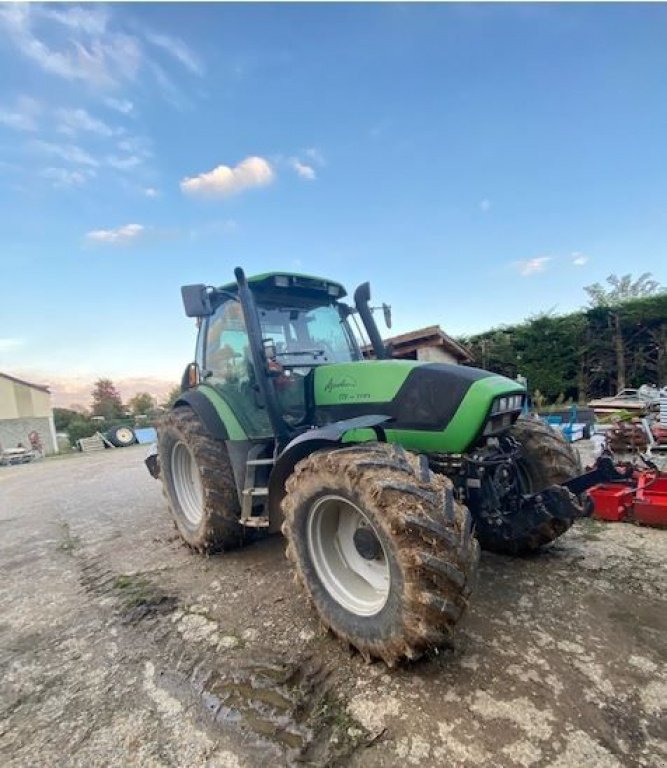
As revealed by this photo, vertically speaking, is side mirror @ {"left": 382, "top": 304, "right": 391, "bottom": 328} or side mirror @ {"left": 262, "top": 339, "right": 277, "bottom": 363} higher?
side mirror @ {"left": 382, "top": 304, "right": 391, "bottom": 328}

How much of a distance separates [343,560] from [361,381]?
45.4 inches

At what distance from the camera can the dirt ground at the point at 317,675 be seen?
6.02 feet

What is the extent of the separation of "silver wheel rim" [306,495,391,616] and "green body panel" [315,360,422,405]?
2.58 ft

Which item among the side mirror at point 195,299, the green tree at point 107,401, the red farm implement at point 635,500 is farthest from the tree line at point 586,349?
the green tree at point 107,401

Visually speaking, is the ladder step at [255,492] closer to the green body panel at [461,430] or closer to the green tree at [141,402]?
the green body panel at [461,430]

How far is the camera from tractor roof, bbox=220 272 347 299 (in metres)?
3.88

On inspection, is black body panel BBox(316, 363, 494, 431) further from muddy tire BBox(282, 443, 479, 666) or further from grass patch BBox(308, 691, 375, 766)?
grass patch BBox(308, 691, 375, 766)

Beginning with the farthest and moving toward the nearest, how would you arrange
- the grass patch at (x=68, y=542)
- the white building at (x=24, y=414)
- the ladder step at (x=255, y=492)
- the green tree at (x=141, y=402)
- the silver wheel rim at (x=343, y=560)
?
the green tree at (x=141, y=402), the white building at (x=24, y=414), the grass patch at (x=68, y=542), the ladder step at (x=255, y=492), the silver wheel rim at (x=343, y=560)

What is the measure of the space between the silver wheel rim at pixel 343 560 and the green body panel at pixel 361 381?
786 millimetres

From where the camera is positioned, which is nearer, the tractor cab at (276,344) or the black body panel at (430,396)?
the black body panel at (430,396)

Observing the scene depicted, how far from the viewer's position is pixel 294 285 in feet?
13.1

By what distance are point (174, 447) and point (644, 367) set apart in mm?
13023

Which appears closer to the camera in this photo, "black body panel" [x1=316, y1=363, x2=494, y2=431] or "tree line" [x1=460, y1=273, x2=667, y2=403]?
"black body panel" [x1=316, y1=363, x2=494, y2=431]

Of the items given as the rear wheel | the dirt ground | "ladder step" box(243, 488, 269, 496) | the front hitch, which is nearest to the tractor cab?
"ladder step" box(243, 488, 269, 496)
